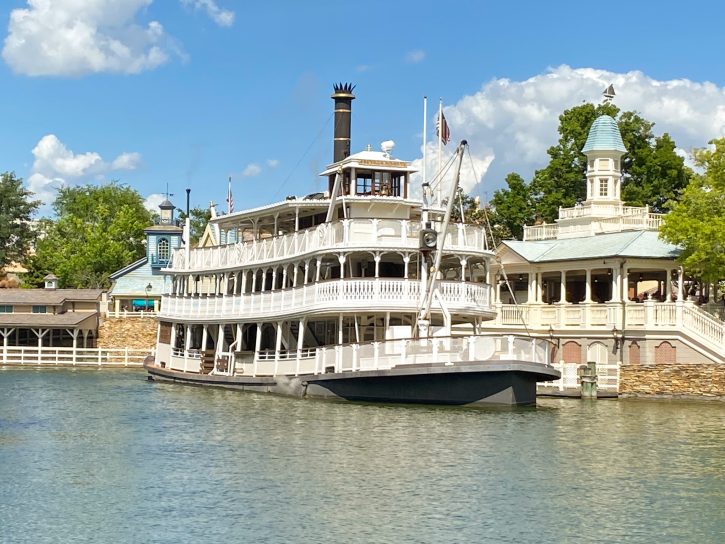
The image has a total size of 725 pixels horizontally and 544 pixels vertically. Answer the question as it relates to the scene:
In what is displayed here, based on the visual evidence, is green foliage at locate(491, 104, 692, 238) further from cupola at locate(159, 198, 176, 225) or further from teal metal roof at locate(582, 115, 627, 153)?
cupola at locate(159, 198, 176, 225)

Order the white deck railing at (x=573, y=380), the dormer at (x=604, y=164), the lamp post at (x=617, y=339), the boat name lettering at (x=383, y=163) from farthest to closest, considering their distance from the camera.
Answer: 1. the dormer at (x=604, y=164)
2. the lamp post at (x=617, y=339)
3. the white deck railing at (x=573, y=380)
4. the boat name lettering at (x=383, y=163)

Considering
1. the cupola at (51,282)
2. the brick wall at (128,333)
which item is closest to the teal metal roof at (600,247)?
the brick wall at (128,333)

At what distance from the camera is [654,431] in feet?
116

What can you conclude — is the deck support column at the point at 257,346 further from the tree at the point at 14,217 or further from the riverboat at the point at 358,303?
the tree at the point at 14,217

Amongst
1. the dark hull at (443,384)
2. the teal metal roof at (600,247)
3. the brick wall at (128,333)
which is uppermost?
the teal metal roof at (600,247)

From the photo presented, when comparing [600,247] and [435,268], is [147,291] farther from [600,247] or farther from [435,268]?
[435,268]

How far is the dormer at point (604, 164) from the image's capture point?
61.9 metres

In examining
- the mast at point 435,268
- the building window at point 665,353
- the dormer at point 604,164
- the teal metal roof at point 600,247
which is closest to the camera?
the mast at point 435,268

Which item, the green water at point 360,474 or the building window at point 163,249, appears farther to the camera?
the building window at point 163,249

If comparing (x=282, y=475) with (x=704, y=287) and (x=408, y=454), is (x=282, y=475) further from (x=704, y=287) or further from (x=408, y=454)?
(x=704, y=287)

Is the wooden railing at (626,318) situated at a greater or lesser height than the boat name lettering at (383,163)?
lesser

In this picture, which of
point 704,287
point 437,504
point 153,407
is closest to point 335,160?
point 153,407

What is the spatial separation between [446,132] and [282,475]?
62.7 ft

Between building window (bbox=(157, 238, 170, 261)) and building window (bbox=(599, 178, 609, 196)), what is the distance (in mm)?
35546
